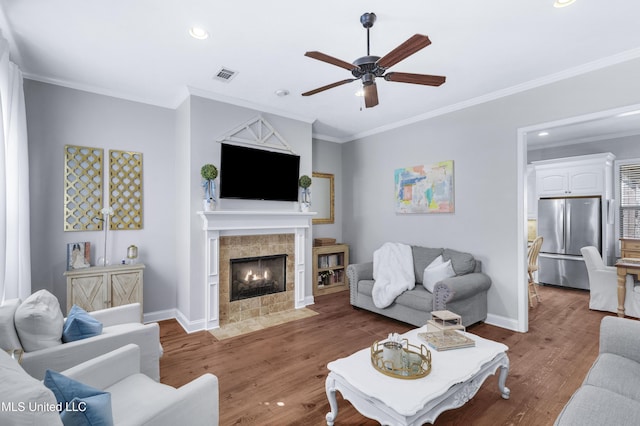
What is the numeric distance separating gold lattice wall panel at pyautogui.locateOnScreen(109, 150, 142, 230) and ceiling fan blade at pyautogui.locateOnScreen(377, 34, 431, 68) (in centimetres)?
320

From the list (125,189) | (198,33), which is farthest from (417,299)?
(125,189)

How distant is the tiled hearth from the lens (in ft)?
12.3

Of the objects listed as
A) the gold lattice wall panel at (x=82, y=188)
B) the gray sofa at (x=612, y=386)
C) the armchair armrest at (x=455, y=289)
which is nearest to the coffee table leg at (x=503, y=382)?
the gray sofa at (x=612, y=386)

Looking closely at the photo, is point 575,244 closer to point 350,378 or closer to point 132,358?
point 350,378

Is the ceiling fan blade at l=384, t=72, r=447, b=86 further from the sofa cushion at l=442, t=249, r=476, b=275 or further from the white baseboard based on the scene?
the white baseboard

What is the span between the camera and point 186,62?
2.93 meters

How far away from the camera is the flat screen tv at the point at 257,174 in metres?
3.77

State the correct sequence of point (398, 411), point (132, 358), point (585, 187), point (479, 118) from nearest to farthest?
point (398, 411)
point (132, 358)
point (479, 118)
point (585, 187)

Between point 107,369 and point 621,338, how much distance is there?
2.95 m

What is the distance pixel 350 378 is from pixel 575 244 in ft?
18.3

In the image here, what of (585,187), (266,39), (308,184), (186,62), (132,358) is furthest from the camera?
(585,187)

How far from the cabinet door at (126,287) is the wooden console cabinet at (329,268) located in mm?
2498

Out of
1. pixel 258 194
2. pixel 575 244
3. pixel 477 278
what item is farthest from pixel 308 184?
pixel 575 244

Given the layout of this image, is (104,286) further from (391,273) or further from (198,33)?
(391,273)
